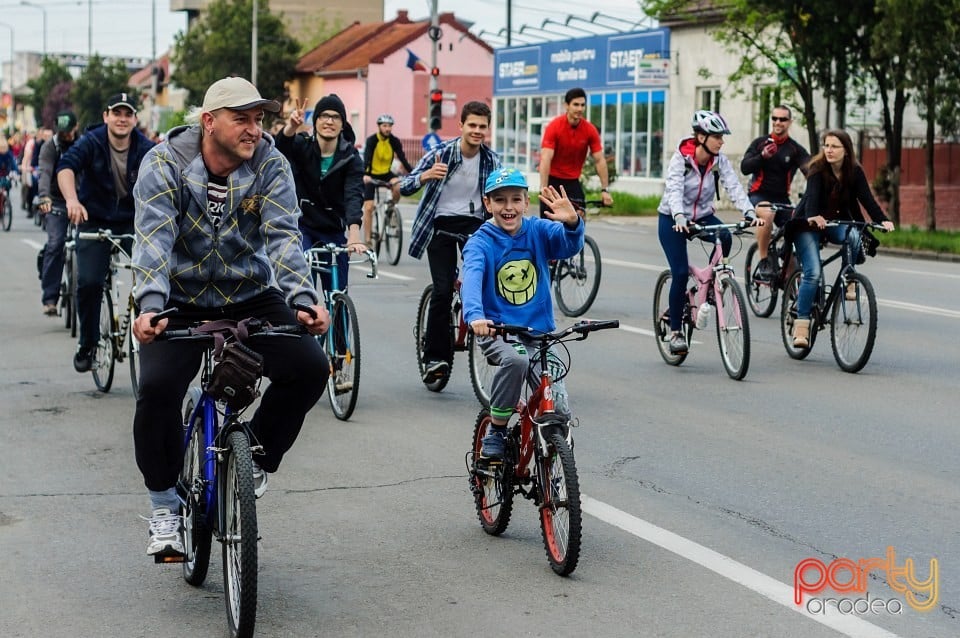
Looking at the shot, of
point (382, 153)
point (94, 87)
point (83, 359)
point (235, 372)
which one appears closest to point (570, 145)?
point (83, 359)

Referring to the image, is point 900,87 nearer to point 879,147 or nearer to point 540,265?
point 879,147

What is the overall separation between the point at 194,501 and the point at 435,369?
507 centimetres

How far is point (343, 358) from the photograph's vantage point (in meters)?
9.75

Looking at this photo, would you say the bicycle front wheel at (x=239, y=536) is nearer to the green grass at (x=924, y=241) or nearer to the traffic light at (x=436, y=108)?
the green grass at (x=924, y=241)

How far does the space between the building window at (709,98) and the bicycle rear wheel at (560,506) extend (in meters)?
38.5

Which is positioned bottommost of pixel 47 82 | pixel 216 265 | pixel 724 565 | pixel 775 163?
pixel 724 565

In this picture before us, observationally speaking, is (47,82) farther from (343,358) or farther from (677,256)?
(343,358)

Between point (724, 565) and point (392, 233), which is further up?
point (392, 233)

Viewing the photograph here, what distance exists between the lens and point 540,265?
684cm

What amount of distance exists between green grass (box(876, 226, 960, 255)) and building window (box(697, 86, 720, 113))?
16.6 metres

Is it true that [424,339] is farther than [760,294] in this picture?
No

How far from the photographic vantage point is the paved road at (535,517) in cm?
551

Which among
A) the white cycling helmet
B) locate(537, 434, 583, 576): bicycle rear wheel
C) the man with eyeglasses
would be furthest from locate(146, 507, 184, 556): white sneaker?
the man with eyeglasses

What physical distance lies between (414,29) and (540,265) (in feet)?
253
